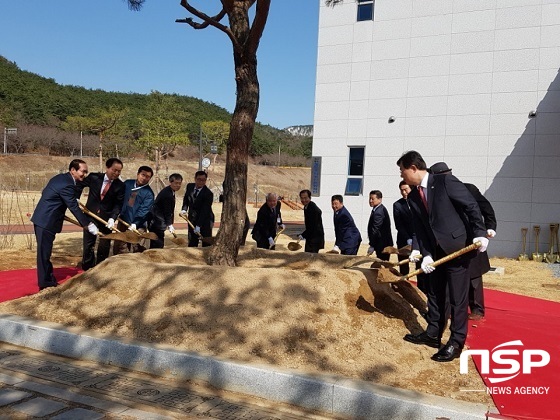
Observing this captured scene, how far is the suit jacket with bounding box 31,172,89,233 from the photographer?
529cm

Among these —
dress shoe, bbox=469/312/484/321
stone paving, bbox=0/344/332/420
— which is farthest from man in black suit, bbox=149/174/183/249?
dress shoe, bbox=469/312/484/321

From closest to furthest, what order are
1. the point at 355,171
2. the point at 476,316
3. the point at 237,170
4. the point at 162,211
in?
the point at 476,316
the point at 237,170
the point at 162,211
the point at 355,171

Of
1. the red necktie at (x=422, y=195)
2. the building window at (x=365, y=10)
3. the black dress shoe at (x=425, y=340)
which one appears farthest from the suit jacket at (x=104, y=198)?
the building window at (x=365, y=10)

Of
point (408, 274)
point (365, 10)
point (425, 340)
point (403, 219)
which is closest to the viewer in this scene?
point (425, 340)

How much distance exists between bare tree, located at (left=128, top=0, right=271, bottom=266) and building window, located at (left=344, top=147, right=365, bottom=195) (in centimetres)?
869

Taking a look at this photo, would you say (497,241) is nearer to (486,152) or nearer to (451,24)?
(486,152)

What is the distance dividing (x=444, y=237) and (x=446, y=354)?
843 mm

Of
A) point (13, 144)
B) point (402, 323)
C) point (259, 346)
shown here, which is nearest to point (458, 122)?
point (402, 323)

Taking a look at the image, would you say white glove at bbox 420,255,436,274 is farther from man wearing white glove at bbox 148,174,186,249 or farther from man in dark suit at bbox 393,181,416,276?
man wearing white glove at bbox 148,174,186,249

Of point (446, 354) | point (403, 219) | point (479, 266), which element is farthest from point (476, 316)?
point (403, 219)

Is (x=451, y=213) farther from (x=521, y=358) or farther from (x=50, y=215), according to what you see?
(x=50, y=215)

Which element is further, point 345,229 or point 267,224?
point 267,224

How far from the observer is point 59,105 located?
62.8m

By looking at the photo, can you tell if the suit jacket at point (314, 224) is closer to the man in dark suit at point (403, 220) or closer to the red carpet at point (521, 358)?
the man in dark suit at point (403, 220)
